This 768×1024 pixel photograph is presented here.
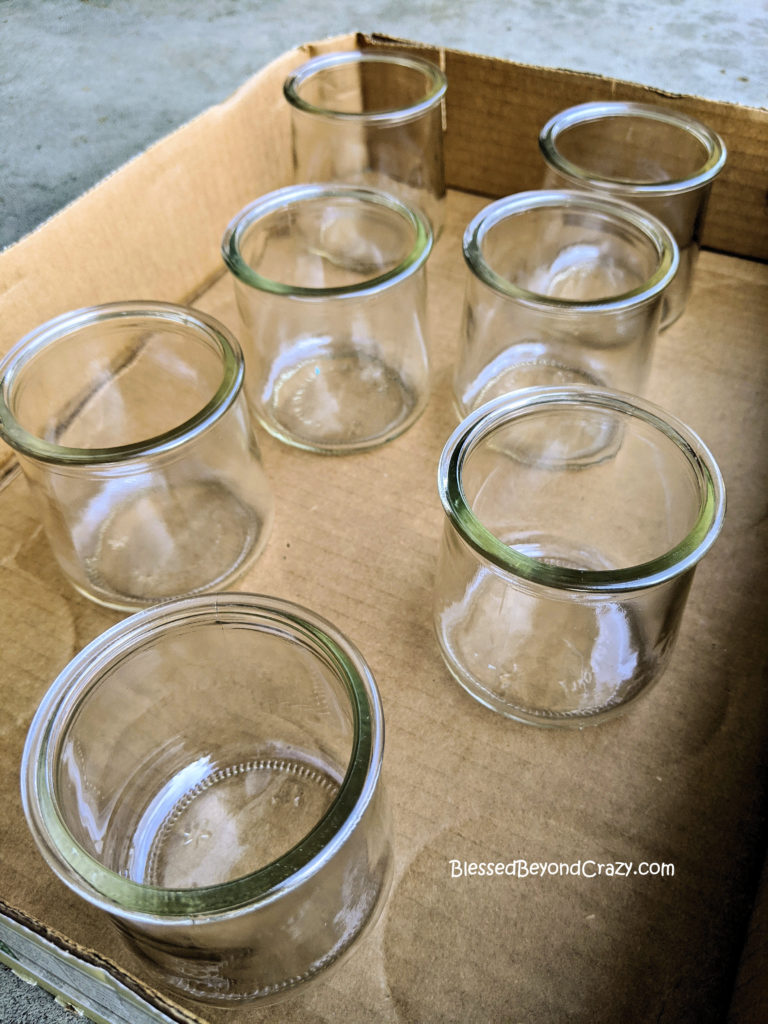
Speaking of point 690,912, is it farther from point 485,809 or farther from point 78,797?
point 78,797

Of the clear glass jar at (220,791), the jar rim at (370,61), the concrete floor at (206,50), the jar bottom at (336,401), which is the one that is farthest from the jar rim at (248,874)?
the jar rim at (370,61)

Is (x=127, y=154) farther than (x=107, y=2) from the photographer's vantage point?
No

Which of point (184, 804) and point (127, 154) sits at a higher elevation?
point (127, 154)

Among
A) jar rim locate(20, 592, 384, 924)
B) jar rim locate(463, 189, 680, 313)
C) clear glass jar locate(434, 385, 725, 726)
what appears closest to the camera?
jar rim locate(20, 592, 384, 924)

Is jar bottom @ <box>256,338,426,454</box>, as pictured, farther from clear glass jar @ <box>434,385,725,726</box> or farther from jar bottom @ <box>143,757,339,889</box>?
jar bottom @ <box>143,757,339,889</box>

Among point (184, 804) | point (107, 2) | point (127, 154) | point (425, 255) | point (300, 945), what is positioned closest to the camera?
point (300, 945)

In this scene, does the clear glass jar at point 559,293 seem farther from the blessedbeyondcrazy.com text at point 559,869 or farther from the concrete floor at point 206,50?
the blessedbeyondcrazy.com text at point 559,869

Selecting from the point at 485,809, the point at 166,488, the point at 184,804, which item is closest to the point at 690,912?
the point at 485,809

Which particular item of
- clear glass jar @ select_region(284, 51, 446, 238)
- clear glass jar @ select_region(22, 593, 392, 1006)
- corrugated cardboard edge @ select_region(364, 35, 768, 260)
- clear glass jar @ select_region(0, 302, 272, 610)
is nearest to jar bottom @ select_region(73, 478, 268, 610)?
clear glass jar @ select_region(0, 302, 272, 610)
